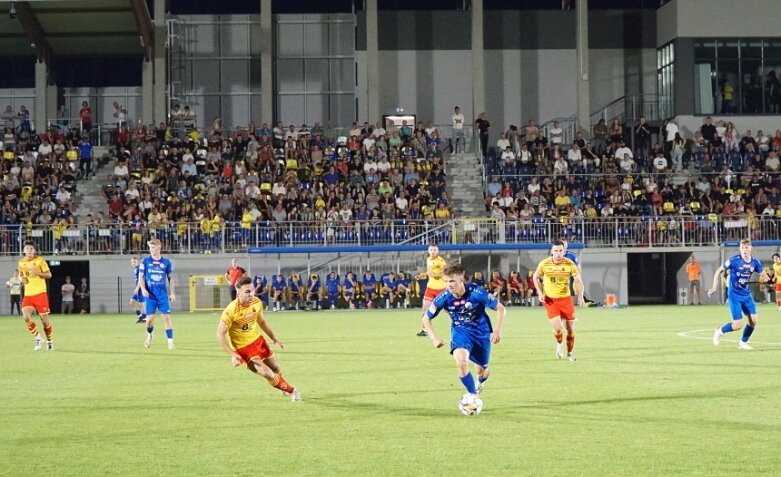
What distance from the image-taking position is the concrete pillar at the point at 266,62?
2088 inches

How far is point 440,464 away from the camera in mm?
9398

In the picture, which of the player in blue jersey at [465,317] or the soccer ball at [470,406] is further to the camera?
the player in blue jersey at [465,317]

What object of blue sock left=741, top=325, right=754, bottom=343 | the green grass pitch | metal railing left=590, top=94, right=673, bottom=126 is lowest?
the green grass pitch

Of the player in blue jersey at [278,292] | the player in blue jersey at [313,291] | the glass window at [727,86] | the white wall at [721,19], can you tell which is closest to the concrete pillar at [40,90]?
the player in blue jersey at [278,292]

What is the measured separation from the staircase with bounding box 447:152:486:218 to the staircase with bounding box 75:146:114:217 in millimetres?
14038

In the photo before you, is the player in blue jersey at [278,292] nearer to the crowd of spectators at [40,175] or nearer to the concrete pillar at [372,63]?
the crowd of spectators at [40,175]

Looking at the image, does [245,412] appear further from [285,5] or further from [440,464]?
[285,5]

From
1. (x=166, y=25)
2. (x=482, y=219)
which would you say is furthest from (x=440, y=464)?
(x=166, y=25)

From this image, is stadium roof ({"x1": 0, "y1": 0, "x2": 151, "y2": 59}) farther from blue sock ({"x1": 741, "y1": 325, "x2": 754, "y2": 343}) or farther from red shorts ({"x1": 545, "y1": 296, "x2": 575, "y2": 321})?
blue sock ({"x1": 741, "y1": 325, "x2": 754, "y2": 343})

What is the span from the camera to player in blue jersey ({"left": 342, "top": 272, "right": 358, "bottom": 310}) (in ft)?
141

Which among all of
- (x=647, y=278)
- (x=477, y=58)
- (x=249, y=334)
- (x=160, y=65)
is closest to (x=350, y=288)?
(x=647, y=278)

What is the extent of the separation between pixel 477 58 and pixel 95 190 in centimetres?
1769

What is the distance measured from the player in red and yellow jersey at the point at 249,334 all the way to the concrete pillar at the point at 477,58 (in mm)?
39881

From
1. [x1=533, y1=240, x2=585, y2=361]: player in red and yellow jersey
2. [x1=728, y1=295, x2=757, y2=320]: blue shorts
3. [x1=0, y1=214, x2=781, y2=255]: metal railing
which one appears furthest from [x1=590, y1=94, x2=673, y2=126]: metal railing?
[x1=533, y1=240, x2=585, y2=361]: player in red and yellow jersey
